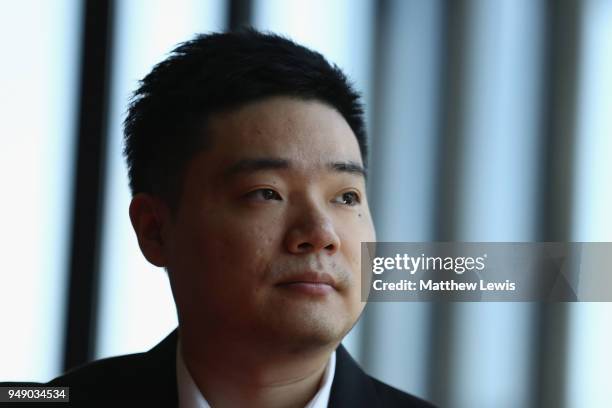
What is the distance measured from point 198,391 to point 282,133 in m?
0.34

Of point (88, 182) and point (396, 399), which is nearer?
point (396, 399)

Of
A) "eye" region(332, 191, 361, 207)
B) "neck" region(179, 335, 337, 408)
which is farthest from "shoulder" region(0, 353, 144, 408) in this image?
"eye" region(332, 191, 361, 207)

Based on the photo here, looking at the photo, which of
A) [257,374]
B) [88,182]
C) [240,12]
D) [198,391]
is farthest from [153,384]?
[240,12]

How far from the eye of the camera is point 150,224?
98 centimetres

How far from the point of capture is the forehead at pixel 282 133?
0.84 metres

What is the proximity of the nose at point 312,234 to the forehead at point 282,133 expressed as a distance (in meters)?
0.07

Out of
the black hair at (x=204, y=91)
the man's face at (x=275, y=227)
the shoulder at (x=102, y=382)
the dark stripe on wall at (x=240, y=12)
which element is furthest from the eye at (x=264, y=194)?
the dark stripe on wall at (x=240, y=12)

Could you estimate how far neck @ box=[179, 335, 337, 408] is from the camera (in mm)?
840

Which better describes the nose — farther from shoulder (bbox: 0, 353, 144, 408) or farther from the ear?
shoulder (bbox: 0, 353, 144, 408)

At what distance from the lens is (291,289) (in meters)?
0.80

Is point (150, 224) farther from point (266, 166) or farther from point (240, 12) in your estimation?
point (240, 12)

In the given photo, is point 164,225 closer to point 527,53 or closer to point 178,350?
point 178,350

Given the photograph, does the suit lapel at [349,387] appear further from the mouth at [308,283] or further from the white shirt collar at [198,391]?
the mouth at [308,283]

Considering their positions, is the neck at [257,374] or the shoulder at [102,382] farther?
the shoulder at [102,382]
